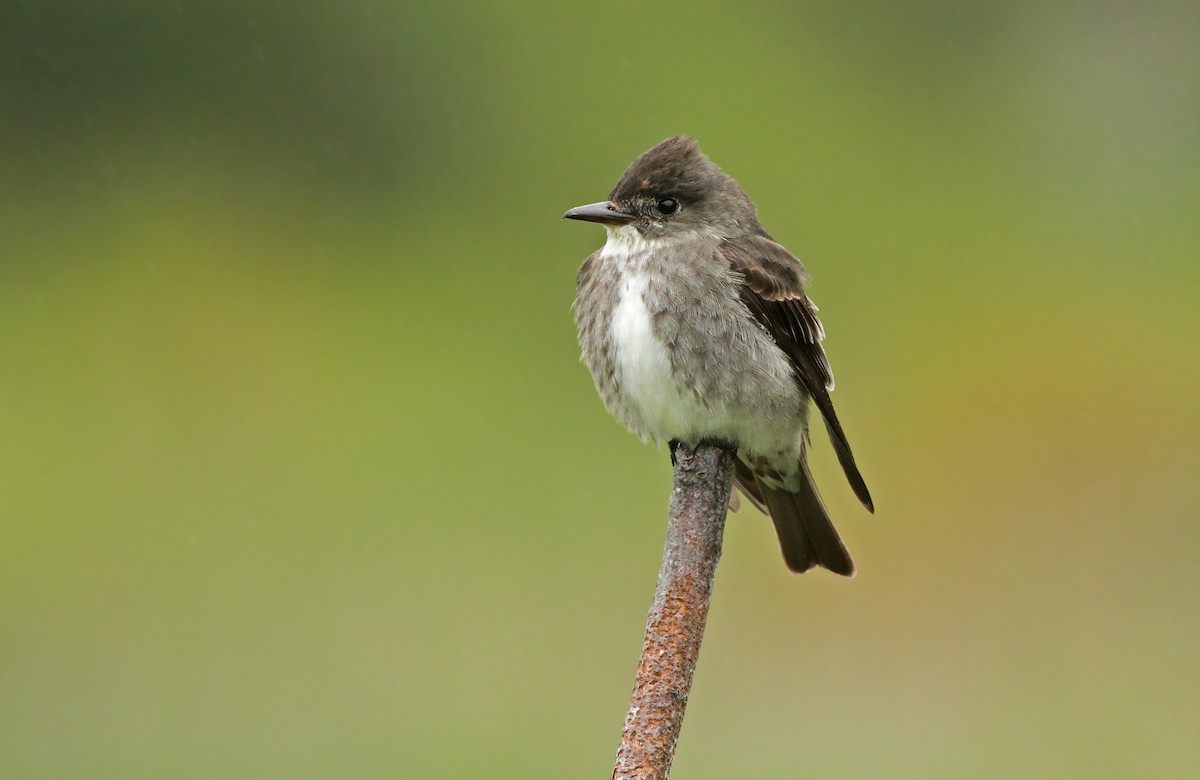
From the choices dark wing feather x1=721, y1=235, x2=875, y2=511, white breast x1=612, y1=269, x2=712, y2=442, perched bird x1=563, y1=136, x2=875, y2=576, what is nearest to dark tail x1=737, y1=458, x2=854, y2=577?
perched bird x1=563, y1=136, x2=875, y2=576

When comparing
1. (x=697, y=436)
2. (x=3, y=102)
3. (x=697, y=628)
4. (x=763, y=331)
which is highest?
(x=3, y=102)

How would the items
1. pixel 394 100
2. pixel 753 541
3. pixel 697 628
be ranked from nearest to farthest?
pixel 697 628, pixel 753 541, pixel 394 100

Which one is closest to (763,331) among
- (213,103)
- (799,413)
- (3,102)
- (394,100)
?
(799,413)

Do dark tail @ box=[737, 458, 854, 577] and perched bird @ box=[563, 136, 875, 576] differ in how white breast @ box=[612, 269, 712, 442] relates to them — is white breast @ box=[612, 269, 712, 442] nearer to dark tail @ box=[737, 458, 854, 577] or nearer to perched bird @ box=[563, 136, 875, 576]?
perched bird @ box=[563, 136, 875, 576]

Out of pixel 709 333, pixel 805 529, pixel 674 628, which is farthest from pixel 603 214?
pixel 674 628

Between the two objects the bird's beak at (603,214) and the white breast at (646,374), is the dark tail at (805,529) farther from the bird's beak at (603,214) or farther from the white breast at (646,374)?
Result: the bird's beak at (603,214)

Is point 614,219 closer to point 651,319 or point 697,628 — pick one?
point 651,319

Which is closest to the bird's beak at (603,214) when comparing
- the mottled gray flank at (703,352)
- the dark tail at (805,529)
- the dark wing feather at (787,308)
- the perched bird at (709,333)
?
the perched bird at (709,333)
